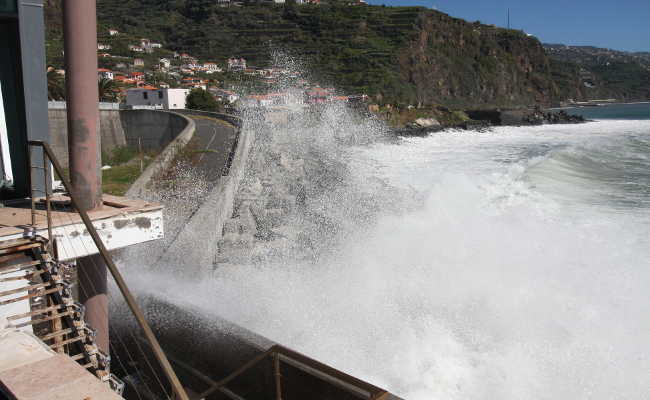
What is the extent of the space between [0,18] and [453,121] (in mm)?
57454

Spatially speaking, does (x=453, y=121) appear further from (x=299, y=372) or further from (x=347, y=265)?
(x=299, y=372)

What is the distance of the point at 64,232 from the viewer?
3.84 meters

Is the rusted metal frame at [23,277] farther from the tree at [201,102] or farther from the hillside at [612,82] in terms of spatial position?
the hillside at [612,82]

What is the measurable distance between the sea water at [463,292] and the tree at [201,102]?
104 feet

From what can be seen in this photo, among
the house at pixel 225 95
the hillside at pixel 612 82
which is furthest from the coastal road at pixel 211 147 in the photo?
the hillside at pixel 612 82

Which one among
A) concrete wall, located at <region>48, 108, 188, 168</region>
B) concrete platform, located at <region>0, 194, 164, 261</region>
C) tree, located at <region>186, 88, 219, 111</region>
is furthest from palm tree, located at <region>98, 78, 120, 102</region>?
concrete platform, located at <region>0, 194, 164, 261</region>

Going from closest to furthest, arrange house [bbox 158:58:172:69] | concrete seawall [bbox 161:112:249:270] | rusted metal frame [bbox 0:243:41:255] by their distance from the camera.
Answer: rusted metal frame [bbox 0:243:41:255] → concrete seawall [bbox 161:112:249:270] → house [bbox 158:58:172:69]

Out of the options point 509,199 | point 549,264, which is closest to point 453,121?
point 509,199

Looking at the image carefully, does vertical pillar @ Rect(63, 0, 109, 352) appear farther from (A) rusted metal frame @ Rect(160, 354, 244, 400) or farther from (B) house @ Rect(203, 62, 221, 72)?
(B) house @ Rect(203, 62, 221, 72)

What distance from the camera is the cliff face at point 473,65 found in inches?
3600

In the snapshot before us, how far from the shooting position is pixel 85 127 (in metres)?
4.14

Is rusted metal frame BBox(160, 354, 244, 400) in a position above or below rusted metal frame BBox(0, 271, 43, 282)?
below

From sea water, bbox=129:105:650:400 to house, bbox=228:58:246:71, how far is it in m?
77.8

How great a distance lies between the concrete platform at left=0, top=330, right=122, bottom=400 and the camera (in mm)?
2449
